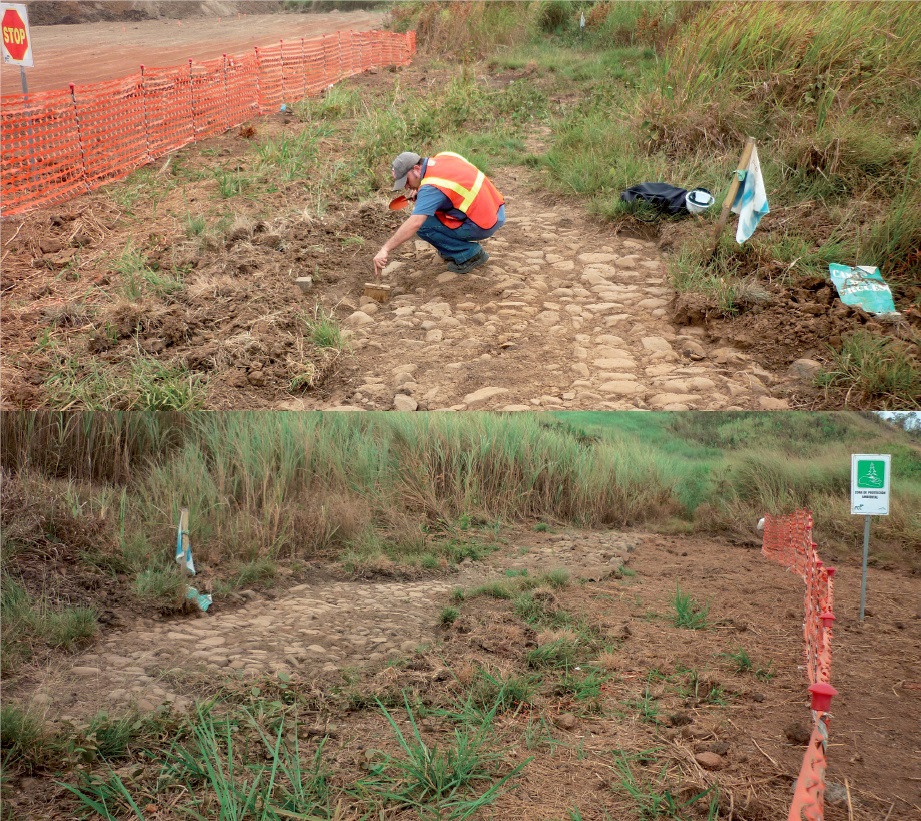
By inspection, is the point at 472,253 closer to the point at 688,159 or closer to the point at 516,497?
the point at 688,159

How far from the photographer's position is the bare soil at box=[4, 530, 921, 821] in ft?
6.92

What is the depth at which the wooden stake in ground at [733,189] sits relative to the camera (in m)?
2.76

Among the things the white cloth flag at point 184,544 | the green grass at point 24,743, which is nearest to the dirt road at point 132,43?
the white cloth flag at point 184,544

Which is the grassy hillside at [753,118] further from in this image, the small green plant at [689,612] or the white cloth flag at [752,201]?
the small green plant at [689,612]

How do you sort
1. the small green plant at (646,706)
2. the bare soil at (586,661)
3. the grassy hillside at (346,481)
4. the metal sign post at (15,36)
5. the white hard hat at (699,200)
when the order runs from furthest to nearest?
the white hard hat at (699,200) → the grassy hillside at (346,481) → the small green plant at (646,706) → the metal sign post at (15,36) → the bare soil at (586,661)

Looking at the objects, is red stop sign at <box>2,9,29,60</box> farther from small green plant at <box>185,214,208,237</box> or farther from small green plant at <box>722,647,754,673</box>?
small green plant at <box>722,647,754,673</box>

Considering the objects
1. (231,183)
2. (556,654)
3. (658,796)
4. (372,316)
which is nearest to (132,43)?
(372,316)

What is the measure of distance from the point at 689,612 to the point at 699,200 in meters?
1.77

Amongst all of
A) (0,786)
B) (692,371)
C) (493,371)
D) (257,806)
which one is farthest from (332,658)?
(692,371)

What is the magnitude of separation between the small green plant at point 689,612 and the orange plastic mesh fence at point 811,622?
0.35 m

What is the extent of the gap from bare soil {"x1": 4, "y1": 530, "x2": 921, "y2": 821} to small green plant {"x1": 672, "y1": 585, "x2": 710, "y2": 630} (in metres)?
0.03

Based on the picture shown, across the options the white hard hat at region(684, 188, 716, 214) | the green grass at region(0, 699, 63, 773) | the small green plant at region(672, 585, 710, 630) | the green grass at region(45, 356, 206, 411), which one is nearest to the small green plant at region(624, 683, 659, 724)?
the small green plant at region(672, 585, 710, 630)

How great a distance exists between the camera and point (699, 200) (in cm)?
337

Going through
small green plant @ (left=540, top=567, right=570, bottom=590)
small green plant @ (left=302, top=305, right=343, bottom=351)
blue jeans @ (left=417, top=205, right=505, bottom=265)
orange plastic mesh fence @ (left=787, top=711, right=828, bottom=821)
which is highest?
blue jeans @ (left=417, top=205, right=505, bottom=265)
